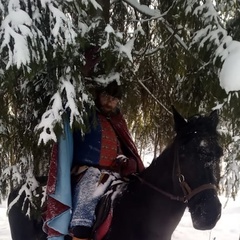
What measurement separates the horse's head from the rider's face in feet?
3.33

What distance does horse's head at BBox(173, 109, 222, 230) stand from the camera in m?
2.77

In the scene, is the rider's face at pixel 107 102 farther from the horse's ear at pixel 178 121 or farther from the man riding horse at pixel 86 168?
the horse's ear at pixel 178 121

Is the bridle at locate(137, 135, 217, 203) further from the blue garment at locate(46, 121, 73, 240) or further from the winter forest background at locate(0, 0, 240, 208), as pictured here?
the blue garment at locate(46, 121, 73, 240)

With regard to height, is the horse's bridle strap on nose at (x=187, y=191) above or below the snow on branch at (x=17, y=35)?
below

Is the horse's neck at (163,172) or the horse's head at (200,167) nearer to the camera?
the horse's head at (200,167)

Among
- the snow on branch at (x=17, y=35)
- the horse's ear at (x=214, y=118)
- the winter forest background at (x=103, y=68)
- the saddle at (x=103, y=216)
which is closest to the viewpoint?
the snow on branch at (x=17, y=35)

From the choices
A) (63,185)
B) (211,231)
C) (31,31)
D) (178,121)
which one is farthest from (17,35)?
(211,231)

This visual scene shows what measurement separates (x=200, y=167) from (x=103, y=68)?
1434 mm

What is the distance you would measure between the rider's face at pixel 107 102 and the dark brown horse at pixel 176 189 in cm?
83

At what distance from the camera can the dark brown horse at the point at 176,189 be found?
9.19 ft

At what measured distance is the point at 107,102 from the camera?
3924 millimetres

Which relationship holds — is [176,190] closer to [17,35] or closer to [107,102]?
[107,102]

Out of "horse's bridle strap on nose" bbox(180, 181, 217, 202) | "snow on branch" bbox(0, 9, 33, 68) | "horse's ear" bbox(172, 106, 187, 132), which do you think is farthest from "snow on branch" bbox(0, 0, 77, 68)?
"horse's bridle strap on nose" bbox(180, 181, 217, 202)

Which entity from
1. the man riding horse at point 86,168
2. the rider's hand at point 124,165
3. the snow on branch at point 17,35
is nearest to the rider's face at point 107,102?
the man riding horse at point 86,168
